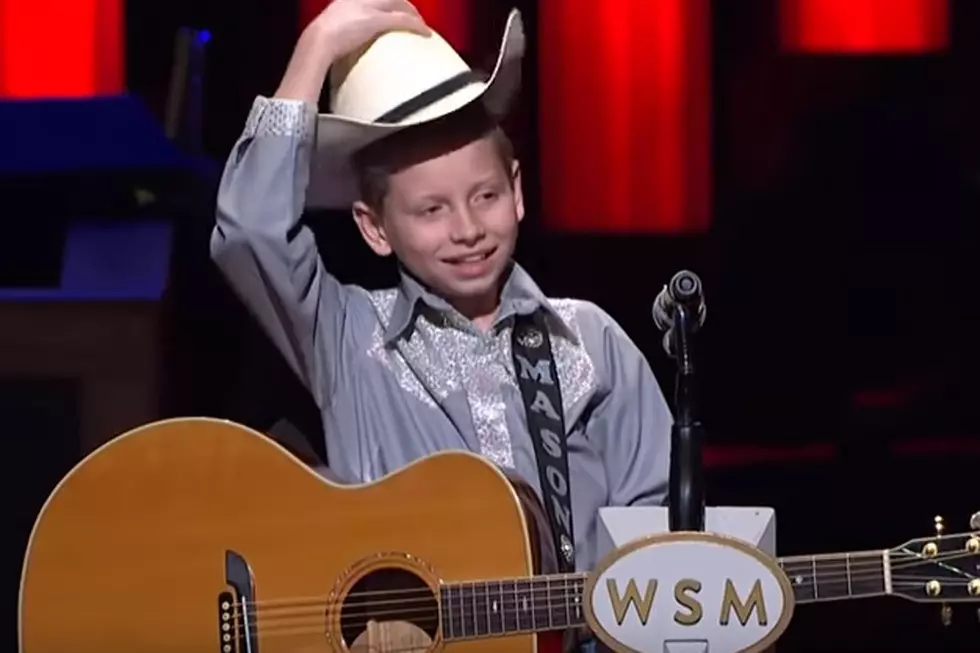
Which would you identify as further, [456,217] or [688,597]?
[456,217]

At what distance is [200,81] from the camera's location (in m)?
1.86

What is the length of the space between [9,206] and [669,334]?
1.03m

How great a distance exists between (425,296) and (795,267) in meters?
0.62

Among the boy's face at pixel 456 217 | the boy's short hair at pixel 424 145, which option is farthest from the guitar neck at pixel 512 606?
the boy's short hair at pixel 424 145

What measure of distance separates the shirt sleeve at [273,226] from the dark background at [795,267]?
1.02 feet

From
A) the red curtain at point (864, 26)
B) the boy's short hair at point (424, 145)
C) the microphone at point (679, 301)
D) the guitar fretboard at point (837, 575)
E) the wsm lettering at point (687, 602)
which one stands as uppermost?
the red curtain at point (864, 26)

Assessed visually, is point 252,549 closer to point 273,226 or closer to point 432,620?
point 432,620

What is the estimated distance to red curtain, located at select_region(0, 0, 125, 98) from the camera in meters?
1.98

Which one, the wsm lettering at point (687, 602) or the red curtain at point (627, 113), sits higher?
the red curtain at point (627, 113)

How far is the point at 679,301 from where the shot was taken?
136cm

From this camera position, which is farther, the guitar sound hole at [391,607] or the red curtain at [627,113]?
the red curtain at [627,113]

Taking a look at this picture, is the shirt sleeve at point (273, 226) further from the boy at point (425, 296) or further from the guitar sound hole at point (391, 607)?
the guitar sound hole at point (391, 607)

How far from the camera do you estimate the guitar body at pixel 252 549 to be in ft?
4.93

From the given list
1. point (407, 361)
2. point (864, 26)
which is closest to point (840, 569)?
point (407, 361)
